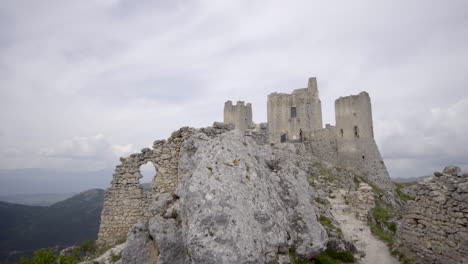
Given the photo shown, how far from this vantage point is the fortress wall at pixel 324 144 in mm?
35691

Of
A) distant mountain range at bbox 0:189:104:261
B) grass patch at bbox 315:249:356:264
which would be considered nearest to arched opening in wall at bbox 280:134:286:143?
grass patch at bbox 315:249:356:264

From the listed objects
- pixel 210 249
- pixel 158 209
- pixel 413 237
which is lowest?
pixel 413 237

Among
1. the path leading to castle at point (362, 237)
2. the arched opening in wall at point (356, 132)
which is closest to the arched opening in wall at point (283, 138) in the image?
the arched opening in wall at point (356, 132)

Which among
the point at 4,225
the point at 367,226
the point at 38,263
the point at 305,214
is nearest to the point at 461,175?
the point at 305,214

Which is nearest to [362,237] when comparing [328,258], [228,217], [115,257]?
[328,258]

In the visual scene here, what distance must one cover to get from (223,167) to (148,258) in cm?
350

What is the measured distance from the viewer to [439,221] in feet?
30.1

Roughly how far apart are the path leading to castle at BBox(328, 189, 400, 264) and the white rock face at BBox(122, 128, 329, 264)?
3.69 metres

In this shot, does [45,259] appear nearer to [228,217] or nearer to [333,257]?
[228,217]

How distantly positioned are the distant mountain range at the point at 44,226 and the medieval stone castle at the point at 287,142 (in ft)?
135

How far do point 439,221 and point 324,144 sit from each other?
94.0ft

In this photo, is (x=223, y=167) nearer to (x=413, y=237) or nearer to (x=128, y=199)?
(x=128, y=199)

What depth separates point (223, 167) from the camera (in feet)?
25.5

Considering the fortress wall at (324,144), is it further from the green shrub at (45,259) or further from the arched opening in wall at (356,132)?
the green shrub at (45,259)
